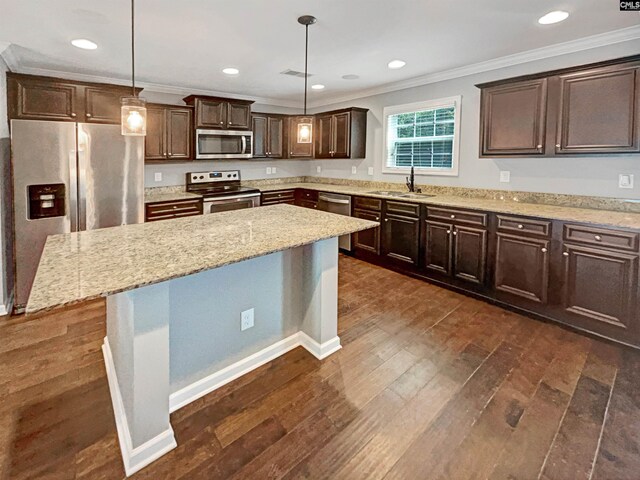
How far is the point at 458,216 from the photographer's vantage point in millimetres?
3598

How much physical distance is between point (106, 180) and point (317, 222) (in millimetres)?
2411

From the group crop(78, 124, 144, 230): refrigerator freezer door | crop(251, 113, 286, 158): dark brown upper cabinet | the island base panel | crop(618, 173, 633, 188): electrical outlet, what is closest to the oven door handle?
crop(251, 113, 286, 158): dark brown upper cabinet

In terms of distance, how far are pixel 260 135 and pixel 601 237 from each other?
450 centimetres

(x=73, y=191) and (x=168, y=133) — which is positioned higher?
(x=168, y=133)

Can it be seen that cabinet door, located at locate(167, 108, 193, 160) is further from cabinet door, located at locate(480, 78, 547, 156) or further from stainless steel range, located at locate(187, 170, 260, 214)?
cabinet door, located at locate(480, 78, 547, 156)

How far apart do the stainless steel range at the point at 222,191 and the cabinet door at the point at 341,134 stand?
135cm

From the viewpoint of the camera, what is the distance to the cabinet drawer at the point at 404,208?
4.01m

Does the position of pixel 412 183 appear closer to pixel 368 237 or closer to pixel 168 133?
pixel 368 237

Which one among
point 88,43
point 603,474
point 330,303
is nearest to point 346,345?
point 330,303

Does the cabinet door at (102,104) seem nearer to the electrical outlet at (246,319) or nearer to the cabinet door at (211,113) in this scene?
the cabinet door at (211,113)

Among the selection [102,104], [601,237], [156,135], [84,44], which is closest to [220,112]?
[156,135]

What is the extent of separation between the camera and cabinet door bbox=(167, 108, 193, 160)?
456 cm

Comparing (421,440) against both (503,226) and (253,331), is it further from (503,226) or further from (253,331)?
(503,226)

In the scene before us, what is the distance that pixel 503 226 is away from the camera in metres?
3.25
